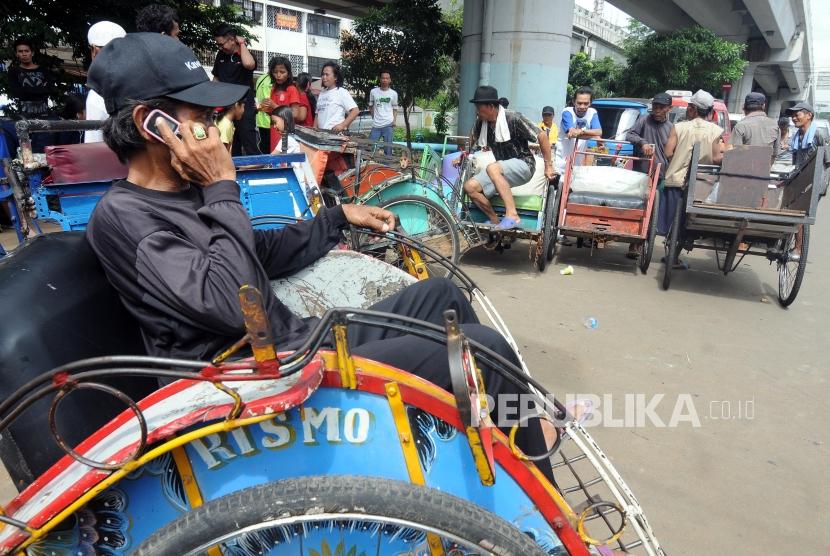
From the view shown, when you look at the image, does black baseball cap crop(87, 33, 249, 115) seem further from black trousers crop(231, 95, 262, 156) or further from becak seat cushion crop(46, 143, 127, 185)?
black trousers crop(231, 95, 262, 156)

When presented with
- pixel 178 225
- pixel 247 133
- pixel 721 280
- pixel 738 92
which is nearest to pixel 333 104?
pixel 247 133

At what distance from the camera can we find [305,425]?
115 centimetres

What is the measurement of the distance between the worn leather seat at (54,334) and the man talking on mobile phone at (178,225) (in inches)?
2.5

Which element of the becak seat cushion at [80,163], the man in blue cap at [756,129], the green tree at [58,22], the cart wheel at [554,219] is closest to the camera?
the becak seat cushion at [80,163]

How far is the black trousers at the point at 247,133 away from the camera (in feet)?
17.8

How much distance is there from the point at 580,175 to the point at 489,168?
3.31ft

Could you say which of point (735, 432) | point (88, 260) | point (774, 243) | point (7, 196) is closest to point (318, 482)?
point (88, 260)

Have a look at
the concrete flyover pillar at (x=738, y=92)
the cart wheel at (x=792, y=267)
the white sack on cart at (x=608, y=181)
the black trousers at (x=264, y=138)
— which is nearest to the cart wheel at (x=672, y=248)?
the white sack on cart at (x=608, y=181)

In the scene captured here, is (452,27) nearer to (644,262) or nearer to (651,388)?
(644,262)

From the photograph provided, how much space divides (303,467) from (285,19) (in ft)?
120

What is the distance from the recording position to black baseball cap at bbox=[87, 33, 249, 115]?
1.47 m

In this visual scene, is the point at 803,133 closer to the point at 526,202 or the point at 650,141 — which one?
the point at 650,141

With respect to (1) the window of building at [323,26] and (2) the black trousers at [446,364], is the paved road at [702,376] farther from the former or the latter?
(1) the window of building at [323,26]

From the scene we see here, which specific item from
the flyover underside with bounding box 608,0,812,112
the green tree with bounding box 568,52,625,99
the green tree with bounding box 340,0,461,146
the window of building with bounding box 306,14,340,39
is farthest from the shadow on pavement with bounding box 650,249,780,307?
the window of building with bounding box 306,14,340,39
